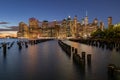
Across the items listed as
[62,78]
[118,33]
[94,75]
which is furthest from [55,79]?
[118,33]

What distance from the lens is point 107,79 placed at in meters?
23.5

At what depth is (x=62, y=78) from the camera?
→ 2436 centimetres

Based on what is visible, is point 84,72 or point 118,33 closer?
point 84,72

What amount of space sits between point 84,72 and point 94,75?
195cm

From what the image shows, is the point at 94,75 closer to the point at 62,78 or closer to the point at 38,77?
the point at 62,78

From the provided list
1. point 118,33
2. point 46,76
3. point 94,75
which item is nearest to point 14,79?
point 46,76

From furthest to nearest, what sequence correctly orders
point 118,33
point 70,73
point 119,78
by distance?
point 118,33 < point 70,73 < point 119,78

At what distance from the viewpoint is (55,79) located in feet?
78.1

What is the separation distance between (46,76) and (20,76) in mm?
2671

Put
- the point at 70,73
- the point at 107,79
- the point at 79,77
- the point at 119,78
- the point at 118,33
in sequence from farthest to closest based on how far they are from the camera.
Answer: the point at 118,33
the point at 70,73
the point at 79,77
the point at 107,79
the point at 119,78

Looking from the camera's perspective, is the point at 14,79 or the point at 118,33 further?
the point at 118,33

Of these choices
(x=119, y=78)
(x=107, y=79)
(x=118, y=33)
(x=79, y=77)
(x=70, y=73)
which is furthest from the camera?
(x=118, y=33)

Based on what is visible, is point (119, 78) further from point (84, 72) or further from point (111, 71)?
point (84, 72)

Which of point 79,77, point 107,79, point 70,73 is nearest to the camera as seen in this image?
point 107,79
